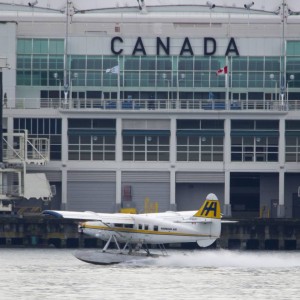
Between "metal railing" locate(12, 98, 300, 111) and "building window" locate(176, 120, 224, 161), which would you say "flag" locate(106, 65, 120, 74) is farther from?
"building window" locate(176, 120, 224, 161)

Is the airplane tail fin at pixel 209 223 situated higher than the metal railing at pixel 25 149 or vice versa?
the metal railing at pixel 25 149

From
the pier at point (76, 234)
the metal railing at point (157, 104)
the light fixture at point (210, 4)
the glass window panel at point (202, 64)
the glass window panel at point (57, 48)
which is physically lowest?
the pier at point (76, 234)

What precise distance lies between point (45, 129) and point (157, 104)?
31.1ft

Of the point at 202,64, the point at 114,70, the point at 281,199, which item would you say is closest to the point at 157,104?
the point at 114,70

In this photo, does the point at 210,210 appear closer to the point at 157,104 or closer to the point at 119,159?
the point at 119,159

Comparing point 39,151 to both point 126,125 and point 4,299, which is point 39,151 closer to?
point 126,125

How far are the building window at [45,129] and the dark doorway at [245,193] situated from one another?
13.9m

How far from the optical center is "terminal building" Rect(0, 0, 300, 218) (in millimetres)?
166750

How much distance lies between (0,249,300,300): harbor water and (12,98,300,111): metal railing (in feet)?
88.0

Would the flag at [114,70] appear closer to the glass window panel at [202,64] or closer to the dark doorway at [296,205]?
the glass window panel at [202,64]

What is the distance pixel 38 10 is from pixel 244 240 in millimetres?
37693

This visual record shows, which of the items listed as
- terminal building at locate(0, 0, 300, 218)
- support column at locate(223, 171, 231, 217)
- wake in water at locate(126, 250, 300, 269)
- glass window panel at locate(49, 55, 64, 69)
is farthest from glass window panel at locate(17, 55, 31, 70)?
wake in water at locate(126, 250, 300, 269)

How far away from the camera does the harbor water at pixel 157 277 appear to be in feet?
358

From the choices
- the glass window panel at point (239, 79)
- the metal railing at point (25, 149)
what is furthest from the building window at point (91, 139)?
the glass window panel at point (239, 79)
